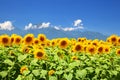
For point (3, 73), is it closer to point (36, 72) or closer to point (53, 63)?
point (36, 72)

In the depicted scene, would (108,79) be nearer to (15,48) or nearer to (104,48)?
(104,48)

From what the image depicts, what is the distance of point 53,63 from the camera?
8328 mm

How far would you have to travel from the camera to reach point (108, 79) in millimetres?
8742

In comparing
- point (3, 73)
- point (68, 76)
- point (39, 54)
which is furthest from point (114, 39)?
point (3, 73)

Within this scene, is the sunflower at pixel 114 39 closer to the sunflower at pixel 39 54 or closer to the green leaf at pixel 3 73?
the sunflower at pixel 39 54

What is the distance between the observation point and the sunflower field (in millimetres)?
7812

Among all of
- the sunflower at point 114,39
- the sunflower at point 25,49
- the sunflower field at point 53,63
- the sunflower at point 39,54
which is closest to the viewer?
the sunflower field at point 53,63

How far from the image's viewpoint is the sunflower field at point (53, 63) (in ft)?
25.6

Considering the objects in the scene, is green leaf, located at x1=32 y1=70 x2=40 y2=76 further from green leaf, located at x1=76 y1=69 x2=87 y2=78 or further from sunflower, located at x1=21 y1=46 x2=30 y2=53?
sunflower, located at x1=21 y1=46 x2=30 y2=53

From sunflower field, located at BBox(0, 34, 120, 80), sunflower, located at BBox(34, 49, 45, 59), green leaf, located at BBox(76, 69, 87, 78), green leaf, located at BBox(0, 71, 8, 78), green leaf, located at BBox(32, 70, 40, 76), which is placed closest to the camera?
green leaf, located at BBox(76, 69, 87, 78)

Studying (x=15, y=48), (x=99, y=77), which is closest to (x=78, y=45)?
(x=99, y=77)

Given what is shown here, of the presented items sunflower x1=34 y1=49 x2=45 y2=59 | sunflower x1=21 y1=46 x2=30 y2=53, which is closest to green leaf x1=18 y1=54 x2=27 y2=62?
sunflower x1=34 y1=49 x2=45 y2=59

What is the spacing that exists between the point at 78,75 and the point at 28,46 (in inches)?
105

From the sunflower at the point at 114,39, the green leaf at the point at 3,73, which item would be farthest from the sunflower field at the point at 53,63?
the sunflower at the point at 114,39
